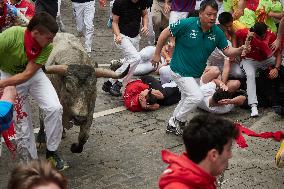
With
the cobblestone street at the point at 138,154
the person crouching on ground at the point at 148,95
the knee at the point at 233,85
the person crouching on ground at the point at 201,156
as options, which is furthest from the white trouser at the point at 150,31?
the person crouching on ground at the point at 201,156

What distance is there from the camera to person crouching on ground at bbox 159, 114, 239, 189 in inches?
138

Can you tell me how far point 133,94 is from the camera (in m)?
9.54

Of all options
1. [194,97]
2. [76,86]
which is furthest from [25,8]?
[194,97]

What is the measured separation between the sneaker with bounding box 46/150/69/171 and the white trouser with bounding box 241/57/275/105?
379cm

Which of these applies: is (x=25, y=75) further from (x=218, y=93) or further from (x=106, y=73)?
(x=218, y=93)

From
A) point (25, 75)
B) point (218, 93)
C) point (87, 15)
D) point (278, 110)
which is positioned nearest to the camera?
point (25, 75)

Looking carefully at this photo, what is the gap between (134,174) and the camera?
23.4 feet

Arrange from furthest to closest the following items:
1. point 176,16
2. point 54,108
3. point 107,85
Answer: point 176,16
point 107,85
point 54,108

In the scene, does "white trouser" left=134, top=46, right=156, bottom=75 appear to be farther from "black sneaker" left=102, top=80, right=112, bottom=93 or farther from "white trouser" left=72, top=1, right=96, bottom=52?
"white trouser" left=72, top=1, right=96, bottom=52

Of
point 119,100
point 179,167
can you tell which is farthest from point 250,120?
point 179,167

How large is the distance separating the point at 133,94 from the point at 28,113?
2.94m

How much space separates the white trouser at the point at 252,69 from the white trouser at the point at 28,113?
3.95m

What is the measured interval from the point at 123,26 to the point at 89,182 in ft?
13.5

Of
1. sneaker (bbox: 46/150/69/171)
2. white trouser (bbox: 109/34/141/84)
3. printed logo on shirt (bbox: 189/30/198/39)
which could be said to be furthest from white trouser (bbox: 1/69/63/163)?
white trouser (bbox: 109/34/141/84)
